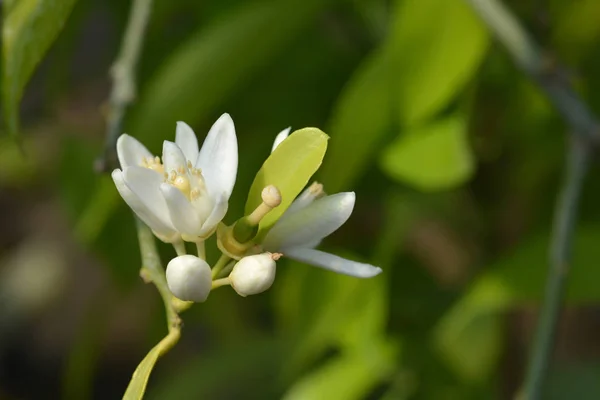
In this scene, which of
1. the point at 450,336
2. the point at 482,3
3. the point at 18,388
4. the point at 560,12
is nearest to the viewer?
the point at 482,3

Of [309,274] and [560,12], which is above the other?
[560,12]

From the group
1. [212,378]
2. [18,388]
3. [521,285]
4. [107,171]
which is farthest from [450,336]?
[18,388]

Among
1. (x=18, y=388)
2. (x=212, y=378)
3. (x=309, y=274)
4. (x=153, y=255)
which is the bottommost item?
(x=18, y=388)

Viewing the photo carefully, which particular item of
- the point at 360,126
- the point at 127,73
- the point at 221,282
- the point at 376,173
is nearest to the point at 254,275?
the point at 221,282

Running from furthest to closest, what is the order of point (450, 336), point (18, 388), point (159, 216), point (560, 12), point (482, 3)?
point (18, 388) < point (450, 336) < point (560, 12) < point (482, 3) < point (159, 216)

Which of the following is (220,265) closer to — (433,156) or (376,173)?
A: (433,156)

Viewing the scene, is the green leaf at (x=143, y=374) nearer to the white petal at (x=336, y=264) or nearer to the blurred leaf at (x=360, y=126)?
the white petal at (x=336, y=264)

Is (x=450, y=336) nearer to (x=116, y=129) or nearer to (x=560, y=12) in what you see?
(x=560, y=12)
